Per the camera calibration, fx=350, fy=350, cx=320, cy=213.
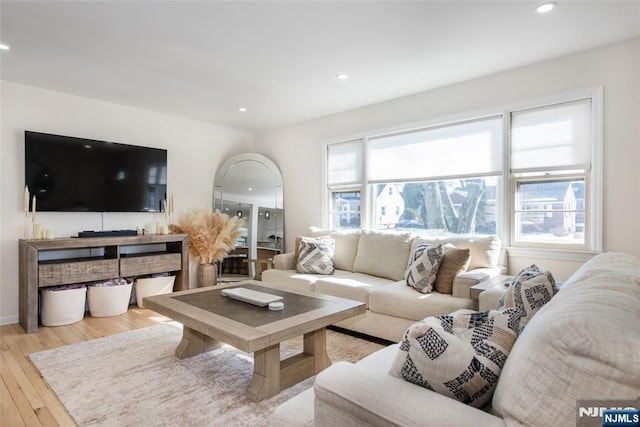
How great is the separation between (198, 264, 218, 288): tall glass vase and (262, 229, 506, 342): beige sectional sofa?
1.10 m

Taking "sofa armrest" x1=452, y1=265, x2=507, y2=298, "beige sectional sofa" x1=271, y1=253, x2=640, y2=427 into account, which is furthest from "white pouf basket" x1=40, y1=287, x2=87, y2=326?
"sofa armrest" x1=452, y1=265, x2=507, y2=298

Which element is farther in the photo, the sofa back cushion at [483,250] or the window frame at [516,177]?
the sofa back cushion at [483,250]

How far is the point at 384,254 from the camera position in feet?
12.1

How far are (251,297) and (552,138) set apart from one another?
2858 millimetres

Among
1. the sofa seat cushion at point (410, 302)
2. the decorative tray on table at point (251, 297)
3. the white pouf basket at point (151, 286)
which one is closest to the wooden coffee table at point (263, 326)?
the decorative tray on table at point (251, 297)

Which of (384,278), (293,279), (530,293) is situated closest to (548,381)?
(530,293)

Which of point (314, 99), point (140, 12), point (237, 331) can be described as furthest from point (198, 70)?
point (237, 331)

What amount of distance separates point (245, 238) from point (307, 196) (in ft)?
3.63

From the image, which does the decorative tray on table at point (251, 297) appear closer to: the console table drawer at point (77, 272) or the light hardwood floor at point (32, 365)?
the light hardwood floor at point (32, 365)

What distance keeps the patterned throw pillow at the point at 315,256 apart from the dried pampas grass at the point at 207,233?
47.3 inches

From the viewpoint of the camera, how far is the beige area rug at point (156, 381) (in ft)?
6.35

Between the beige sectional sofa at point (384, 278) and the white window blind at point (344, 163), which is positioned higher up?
the white window blind at point (344, 163)

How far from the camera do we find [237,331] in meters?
1.83

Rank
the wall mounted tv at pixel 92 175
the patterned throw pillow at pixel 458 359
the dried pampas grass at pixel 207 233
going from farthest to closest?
1. the dried pampas grass at pixel 207 233
2. the wall mounted tv at pixel 92 175
3. the patterned throw pillow at pixel 458 359
